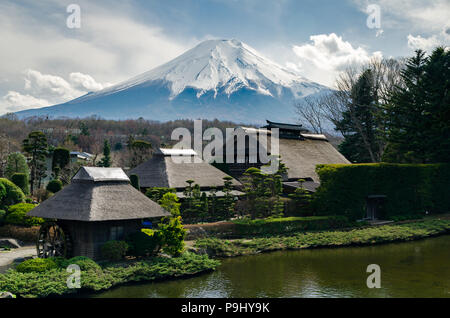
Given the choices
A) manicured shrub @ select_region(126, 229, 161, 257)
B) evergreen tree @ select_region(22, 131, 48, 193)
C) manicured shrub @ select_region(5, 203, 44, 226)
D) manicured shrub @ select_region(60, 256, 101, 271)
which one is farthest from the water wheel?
evergreen tree @ select_region(22, 131, 48, 193)

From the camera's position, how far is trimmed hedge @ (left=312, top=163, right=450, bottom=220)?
29.0m

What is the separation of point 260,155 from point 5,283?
82.2 ft

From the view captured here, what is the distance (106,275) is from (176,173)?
49.9ft

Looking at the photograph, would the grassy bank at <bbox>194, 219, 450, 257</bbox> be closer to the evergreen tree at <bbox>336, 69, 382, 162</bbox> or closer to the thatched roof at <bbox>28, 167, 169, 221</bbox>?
the thatched roof at <bbox>28, 167, 169, 221</bbox>

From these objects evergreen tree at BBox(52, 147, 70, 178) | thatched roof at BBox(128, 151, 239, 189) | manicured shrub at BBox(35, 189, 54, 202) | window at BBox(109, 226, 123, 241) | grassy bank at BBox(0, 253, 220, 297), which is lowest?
grassy bank at BBox(0, 253, 220, 297)

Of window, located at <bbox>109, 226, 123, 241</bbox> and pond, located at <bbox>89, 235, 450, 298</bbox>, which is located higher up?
window, located at <bbox>109, 226, 123, 241</bbox>

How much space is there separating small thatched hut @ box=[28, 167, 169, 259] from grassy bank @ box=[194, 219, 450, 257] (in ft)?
13.6

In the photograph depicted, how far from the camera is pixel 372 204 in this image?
32.1m

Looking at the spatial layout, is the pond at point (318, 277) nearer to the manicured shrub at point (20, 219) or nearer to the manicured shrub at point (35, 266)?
the manicured shrub at point (35, 266)

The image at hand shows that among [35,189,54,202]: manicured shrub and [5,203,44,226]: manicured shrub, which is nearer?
[5,203,44,226]: manicured shrub

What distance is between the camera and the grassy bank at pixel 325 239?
21.6 m

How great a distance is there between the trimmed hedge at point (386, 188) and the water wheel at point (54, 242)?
58.1ft

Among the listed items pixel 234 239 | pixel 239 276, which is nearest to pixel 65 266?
pixel 239 276
